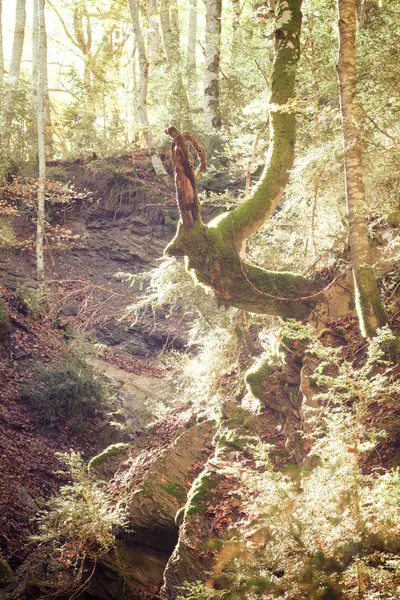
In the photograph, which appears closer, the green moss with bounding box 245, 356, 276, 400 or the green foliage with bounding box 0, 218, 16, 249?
the green moss with bounding box 245, 356, 276, 400

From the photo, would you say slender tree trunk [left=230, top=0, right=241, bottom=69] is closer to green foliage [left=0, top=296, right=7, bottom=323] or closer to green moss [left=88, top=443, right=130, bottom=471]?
green foliage [left=0, top=296, right=7, bottom=323]

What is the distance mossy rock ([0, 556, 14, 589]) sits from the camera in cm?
678

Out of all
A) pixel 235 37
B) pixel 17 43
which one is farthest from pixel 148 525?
pixel 235 37

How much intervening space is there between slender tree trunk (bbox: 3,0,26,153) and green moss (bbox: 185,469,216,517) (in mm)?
13411

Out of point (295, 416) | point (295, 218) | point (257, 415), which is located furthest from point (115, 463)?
point (295, 218)

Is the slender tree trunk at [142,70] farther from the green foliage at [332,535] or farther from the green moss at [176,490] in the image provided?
the green foliage at [332,535]

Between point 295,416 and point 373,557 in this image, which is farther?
point 295,416

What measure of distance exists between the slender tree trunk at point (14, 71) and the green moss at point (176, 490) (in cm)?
1296

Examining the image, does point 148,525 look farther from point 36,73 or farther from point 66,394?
point 36,73

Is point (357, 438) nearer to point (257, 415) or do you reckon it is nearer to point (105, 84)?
point (257, 415)

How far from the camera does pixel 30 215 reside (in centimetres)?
1681

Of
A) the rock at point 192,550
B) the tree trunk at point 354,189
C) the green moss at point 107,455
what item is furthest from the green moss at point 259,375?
the green moss at point 107,455

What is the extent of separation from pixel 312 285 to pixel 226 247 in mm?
1465

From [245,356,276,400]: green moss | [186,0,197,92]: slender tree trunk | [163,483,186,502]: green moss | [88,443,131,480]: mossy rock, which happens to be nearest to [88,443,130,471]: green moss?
[88,443,131,480]: mossy rock
